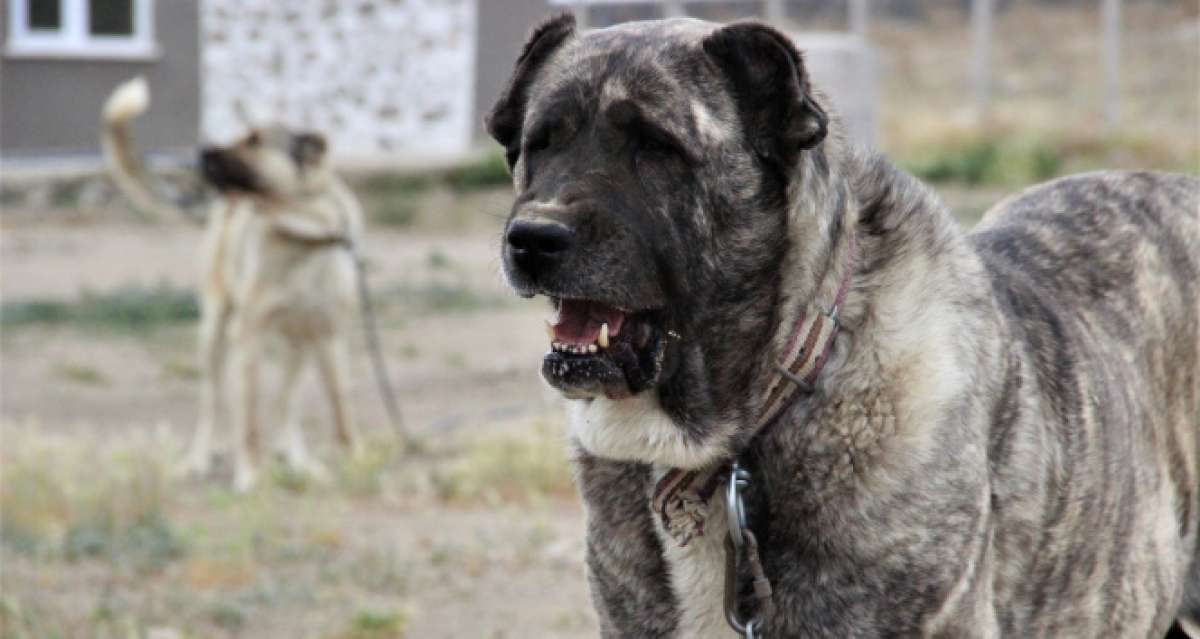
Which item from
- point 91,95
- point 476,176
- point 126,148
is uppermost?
point 126,148

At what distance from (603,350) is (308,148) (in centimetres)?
551

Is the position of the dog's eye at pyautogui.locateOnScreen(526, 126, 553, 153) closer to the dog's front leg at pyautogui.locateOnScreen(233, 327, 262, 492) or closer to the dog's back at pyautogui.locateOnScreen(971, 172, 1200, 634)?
the dog's back at pyautogui.locateOnScreen(971, 172, 1200, 634)

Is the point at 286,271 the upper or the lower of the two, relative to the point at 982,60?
upper

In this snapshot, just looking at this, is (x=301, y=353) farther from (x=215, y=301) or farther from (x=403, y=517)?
(x=403, y=517)

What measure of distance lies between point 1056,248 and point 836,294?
826mm

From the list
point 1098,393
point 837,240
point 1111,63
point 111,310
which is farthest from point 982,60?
point 837,240

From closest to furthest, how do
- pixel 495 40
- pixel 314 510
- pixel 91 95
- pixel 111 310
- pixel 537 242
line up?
pixel 537 242, pixel 314 510, pixel 111 310, pixel 91 95, pixel 495 40

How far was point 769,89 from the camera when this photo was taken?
2.64 metres

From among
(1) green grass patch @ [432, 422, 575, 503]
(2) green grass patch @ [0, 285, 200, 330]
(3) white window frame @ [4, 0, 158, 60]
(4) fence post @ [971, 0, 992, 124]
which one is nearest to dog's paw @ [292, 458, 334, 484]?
(1) green grass patch @ [432, 422, 575, 503]

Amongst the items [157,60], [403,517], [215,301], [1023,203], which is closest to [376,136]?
[157,60]

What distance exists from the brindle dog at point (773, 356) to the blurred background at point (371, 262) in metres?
0.54

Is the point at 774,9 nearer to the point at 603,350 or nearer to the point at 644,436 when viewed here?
the point at 644,436

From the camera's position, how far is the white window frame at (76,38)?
51.5ft

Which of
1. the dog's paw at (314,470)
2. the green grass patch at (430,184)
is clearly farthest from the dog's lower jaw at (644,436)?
the green grass patch at (430,184)
